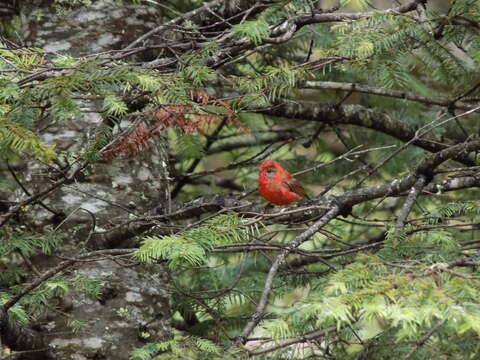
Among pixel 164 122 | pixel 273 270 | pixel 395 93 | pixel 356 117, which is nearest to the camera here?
pixel 273 270

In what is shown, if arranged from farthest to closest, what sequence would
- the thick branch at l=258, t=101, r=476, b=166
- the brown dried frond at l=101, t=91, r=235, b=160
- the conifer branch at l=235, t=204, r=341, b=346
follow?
the thick branch at l=258, t=101, r=476, b=166
the brown dried frond at l=101, t=91, r=235, b=160
the conifer branch at l=235, t=204, r=341, b=346

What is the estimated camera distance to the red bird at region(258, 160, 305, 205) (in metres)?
5.57

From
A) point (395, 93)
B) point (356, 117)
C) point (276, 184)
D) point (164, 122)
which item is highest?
point (164, 122)

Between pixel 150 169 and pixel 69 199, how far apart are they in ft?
1.82

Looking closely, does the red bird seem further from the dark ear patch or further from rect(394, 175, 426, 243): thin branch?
rect(394, 175, 426, 243): thin branch

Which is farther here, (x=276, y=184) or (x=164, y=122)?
(x=276, y=184)

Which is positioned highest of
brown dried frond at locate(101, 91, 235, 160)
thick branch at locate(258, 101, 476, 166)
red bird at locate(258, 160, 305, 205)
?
brown dried frond at locate(101, 91, 235, 160)

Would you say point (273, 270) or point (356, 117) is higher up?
point (273, 270)

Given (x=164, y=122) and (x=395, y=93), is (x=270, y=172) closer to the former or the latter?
(x=395, y=93)

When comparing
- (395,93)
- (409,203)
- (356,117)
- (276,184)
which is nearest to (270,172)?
(276,184)

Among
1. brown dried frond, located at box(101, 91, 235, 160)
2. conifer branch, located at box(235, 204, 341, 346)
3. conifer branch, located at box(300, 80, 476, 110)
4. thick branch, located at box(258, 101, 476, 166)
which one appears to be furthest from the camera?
thick branch, located at box(258, 101, 476, 166)

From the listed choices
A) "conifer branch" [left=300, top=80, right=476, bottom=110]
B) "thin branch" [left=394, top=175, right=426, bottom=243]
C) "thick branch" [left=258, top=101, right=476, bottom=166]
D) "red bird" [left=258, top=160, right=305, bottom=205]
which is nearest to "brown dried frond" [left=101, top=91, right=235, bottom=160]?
"thin branch" [left=394, top=175, right=426, bottom=243]

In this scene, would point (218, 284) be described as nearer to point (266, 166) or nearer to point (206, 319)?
point (206, 319)

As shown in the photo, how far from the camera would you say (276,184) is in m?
5.58
